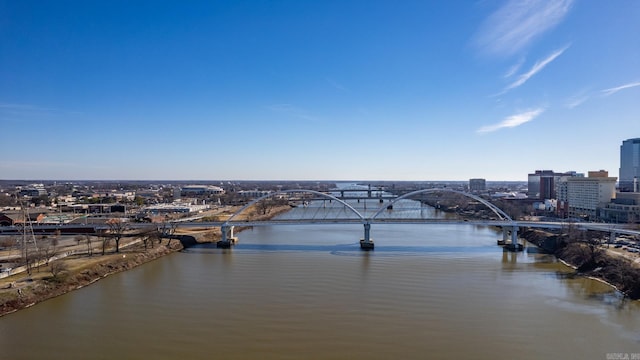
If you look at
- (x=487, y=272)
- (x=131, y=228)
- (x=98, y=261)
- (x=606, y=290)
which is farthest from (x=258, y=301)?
(x=131, y=228)

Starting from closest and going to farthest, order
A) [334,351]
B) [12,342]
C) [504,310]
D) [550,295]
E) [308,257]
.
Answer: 1. [334,351]
2. [12,342]
3. [504,310]
4. [550,295]
5. [308,257]

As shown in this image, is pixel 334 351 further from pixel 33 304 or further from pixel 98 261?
pixel 98 261

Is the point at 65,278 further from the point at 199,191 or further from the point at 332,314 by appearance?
the point at 199,191

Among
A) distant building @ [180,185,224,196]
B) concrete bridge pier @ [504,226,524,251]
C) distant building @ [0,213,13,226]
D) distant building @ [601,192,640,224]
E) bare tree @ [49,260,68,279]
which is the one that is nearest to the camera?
bare tree @ [49,260,68,279]

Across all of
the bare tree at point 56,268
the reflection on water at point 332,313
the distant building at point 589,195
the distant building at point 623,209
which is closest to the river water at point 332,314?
the reflection on water at point 332,313

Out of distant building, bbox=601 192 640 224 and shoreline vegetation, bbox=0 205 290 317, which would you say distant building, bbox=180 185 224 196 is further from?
distant building, bbox=601 192 640 224

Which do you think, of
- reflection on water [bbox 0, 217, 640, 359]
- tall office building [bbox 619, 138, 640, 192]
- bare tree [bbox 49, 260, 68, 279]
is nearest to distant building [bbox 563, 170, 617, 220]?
reflection on water [bbox 0, 217, 640, 359]
